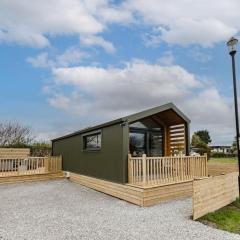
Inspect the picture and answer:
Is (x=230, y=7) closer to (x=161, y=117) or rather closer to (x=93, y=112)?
(x=161, y=117)

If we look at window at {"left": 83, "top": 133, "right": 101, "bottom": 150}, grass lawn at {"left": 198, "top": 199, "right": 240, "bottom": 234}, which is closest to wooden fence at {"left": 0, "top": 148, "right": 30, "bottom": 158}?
window at {"left": 83, "top": 133, "right": 101, "bottom": 150}

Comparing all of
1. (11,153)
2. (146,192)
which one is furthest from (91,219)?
(11,153)

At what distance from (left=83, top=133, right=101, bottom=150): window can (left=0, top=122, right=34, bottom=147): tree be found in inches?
502

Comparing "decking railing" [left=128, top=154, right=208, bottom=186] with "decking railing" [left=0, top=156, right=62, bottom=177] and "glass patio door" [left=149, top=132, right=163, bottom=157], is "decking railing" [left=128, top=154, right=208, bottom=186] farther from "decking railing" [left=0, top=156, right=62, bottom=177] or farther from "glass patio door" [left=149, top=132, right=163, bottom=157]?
"decking railing" [left=0, top=156, right=62, bottom=177]

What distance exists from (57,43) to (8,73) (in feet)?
14.6

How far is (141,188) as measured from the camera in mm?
8422

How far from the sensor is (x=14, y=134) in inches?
987

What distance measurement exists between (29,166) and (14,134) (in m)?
11.6

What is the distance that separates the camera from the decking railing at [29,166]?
13.7m

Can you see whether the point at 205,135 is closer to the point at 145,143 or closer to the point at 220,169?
the point at 220,169

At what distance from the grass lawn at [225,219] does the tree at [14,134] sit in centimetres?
1959

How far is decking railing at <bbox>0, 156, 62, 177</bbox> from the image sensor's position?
1374cm

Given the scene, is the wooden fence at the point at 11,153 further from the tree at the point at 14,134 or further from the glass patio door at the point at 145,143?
the tree at the point at 14,134

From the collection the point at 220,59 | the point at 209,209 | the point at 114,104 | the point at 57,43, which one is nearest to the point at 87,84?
the point at 114,104
